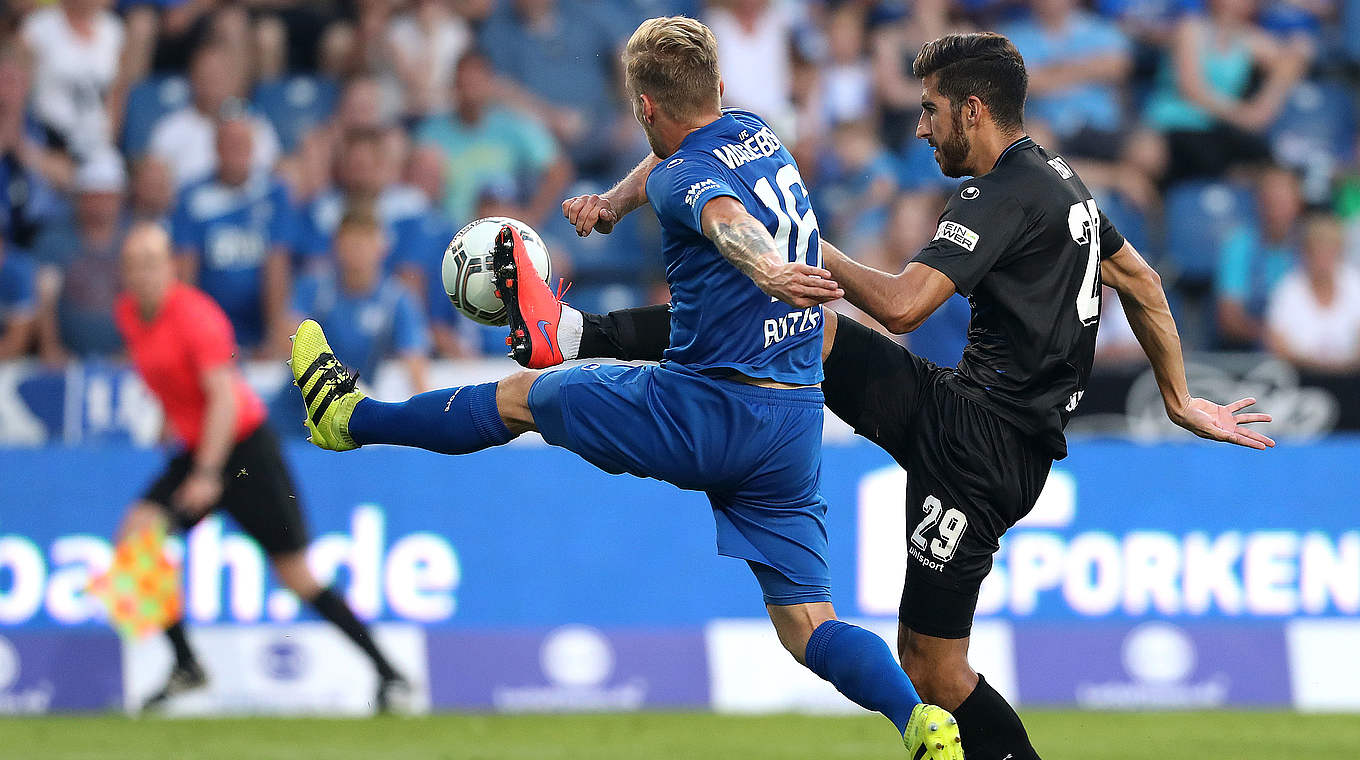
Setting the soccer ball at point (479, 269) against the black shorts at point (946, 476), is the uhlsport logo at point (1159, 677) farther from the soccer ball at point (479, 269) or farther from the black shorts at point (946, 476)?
the soccer ball at point (479, 269)

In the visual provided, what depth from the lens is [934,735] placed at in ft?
16.2

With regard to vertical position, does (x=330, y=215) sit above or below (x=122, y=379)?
above

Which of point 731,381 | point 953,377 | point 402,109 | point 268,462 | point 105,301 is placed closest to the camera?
point 731,381

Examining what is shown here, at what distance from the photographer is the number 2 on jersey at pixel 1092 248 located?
5.40 m

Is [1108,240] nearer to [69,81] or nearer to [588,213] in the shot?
[588,213]

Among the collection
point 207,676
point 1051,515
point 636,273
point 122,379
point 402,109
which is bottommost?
point 207,676

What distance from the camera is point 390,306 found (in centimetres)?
1012

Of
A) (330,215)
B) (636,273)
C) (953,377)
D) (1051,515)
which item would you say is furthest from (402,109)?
(953,377)

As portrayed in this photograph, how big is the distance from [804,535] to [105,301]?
23.1ft

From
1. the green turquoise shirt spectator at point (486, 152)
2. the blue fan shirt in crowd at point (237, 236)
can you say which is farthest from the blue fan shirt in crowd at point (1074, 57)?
the blue fan shirt in crowd at point (237, 236)

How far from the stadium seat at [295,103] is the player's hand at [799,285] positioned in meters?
8.28

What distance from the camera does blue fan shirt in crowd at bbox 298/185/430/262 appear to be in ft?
37.8

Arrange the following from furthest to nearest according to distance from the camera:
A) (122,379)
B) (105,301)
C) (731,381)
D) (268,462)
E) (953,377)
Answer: (105,301) < (122,379) < (268,462) < (953,377) < (731,381)

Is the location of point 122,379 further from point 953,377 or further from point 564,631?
point 953,377
